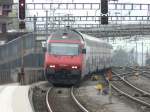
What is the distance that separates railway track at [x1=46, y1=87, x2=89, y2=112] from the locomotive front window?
8.76 feet

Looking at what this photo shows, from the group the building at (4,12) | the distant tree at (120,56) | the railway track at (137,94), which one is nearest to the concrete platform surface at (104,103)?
the railway track at (137,94)

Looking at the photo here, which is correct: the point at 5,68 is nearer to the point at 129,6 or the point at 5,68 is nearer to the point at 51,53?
the point at 51,53

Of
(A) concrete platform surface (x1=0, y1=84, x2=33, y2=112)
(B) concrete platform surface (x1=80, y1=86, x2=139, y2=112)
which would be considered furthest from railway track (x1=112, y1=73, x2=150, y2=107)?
(A) concrete platform surface (x1=0, y1=84, x2=33, y2=112)

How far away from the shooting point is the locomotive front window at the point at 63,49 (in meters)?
32.0

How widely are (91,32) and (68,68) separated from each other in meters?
61.8

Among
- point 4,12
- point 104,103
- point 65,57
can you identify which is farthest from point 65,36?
point 4,12

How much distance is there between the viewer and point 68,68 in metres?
31.7

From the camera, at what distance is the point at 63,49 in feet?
105

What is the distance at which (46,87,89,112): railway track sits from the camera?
20277mm

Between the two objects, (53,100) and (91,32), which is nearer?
(53,100)

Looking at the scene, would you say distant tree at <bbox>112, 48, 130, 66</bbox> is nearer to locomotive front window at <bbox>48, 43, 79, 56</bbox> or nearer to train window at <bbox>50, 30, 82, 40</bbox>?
train window at <bbox>50, 30, 82, 40</bbox>

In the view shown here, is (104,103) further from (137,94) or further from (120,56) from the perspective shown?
(120,56)

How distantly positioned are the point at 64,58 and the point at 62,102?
8.31m

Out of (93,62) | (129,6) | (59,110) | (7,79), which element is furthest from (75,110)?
(129,6)
